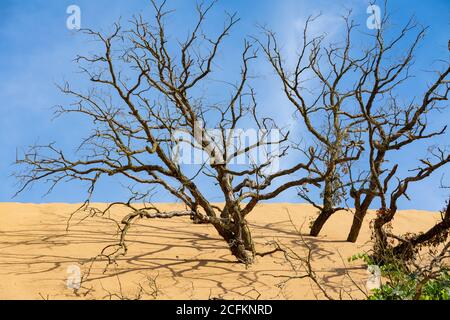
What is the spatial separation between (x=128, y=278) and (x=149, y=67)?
13.6 ft

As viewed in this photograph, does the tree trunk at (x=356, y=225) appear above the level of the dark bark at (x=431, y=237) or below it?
above

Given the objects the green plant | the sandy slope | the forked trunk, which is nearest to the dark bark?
the sandy slope

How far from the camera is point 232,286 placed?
28.6ft

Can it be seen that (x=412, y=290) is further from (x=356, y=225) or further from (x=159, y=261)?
(x=356, y=225)

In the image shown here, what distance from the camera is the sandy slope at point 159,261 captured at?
A: 8.42 meters

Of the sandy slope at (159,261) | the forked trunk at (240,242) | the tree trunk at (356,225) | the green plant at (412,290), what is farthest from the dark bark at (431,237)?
the forked trunk at (240,242)

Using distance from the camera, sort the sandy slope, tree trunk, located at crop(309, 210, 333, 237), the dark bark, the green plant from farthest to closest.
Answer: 1. tree trunk, located at crop(309, 210, 333, 237)
2. the dark bark
3. the sandy slope
4. the green plant

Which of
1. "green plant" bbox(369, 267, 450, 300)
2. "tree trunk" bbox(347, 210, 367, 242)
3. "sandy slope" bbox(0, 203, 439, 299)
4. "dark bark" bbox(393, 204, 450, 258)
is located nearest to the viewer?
"green plant" bbox(369, 267, 450, 300)

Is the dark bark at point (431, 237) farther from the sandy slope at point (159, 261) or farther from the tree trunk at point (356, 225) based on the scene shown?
the tree trunk at point (356, 225)

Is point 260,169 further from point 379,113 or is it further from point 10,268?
point 10,268

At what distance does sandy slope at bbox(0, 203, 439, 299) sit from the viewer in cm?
842

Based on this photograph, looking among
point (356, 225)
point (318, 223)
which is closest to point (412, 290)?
point (356, 225)

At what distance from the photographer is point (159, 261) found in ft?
33.3

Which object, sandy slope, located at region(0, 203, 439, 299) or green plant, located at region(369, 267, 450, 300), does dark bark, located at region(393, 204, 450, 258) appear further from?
green plant, located at region(369, 267, 450, 300)
